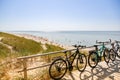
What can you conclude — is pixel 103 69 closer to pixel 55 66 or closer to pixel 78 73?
pixel 78 73

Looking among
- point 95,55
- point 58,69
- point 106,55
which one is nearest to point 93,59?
point 95,55

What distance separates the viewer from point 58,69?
591 centimetres

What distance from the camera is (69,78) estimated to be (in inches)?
238

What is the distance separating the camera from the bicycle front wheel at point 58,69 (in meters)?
5.85

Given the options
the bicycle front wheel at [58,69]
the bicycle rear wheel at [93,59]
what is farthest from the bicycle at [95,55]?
the bicycle front wheel at [58,69]

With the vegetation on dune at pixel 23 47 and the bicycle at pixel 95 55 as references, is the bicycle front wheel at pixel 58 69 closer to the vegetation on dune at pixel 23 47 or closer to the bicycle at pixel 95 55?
the bicycle at pixel 95 55

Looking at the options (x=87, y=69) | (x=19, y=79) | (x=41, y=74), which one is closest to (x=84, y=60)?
(x=87, y=69)

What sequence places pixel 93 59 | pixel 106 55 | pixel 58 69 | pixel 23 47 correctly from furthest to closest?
pixel 23 47, pixel 106 55, pixel 93 59, pixel 58 69

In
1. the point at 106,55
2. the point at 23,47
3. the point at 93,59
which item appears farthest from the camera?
the point at 23,47

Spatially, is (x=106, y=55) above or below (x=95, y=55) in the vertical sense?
below

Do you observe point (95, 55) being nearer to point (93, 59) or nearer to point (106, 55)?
point (93, 59)

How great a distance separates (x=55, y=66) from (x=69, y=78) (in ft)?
2.57

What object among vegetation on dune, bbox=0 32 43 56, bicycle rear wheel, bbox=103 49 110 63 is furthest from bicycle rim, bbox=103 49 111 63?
vegetation on dune, bbox=0 32 43 56

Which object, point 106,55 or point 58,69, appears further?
point 106,55
